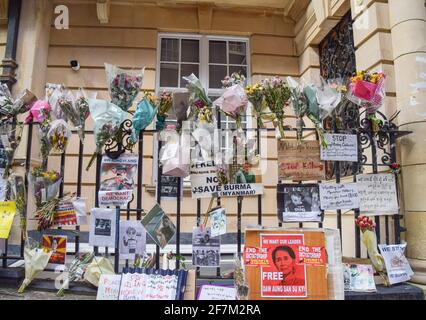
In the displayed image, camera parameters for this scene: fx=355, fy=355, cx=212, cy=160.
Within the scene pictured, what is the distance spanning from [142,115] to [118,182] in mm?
649

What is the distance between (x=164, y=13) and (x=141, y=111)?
5.12m

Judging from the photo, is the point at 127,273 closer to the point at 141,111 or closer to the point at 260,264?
the point at 260,264


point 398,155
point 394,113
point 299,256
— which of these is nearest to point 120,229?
point 299,256

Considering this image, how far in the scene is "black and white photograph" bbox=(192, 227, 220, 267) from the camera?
3.16 meters

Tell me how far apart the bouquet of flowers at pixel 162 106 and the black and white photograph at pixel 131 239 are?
3.07ft

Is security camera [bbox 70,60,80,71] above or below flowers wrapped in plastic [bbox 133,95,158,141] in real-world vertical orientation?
above

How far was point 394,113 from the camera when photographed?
3.99m

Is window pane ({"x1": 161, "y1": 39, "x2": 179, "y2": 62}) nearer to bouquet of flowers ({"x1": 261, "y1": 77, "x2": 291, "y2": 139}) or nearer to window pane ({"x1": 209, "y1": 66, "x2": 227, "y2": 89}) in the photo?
window pane ({"x1": 209, "y1": 66, "x2": 227, "y2": 89})

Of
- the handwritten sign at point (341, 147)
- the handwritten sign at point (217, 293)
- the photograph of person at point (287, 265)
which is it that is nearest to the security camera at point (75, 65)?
the handwritten sign at point (341, 147)

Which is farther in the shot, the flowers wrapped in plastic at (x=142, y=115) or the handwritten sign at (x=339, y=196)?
the handwritten sign at (x=339, y=196)

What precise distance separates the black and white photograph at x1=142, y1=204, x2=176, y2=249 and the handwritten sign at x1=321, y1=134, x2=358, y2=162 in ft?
5.40

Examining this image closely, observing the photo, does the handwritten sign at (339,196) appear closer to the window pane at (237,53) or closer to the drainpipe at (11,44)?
the window pane at (237,53)

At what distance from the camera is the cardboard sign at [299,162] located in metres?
3.38

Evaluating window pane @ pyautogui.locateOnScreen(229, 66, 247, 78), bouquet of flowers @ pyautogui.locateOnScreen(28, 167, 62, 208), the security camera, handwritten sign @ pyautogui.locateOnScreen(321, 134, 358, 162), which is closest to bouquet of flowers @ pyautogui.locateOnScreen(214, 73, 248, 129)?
handwritten sign @ pyautogui.locateOnScreen(321, 134, 358, 162)
